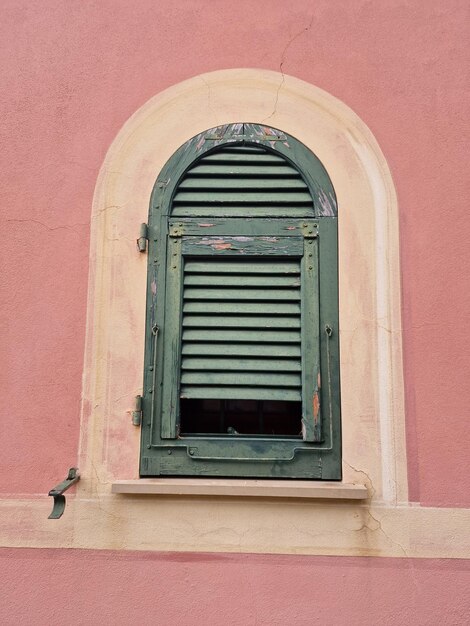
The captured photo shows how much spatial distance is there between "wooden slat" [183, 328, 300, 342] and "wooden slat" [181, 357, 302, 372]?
71mm

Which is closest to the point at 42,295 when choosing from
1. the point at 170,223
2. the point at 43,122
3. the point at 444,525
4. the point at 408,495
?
the point at 170,223

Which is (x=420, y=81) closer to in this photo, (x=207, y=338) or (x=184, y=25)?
(x=184, y=25)

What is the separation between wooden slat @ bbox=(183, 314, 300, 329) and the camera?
2.72 meters

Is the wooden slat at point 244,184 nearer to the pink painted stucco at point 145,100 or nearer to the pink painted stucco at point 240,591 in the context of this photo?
the pink painted stucco at point 145,100

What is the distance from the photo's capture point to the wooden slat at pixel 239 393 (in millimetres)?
2672

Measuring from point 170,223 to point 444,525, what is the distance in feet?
6.10

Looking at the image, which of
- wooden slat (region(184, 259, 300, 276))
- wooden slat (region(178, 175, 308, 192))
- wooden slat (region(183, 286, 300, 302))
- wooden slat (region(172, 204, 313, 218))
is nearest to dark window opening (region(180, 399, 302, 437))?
wooden slat (region(183, 286, 300, 302))

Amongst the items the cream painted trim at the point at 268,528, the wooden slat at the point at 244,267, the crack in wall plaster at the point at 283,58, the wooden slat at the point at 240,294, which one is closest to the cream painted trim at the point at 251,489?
the cream painted trim at the point at 268,528

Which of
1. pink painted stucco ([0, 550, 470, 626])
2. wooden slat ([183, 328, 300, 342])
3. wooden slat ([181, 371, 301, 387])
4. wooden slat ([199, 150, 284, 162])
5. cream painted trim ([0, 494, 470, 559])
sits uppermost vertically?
wooden slat ([199, 150, 284, 162])

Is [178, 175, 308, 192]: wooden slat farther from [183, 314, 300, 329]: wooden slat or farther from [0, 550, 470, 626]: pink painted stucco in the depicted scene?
[0, 550, 470, 626]: pink painted stucco

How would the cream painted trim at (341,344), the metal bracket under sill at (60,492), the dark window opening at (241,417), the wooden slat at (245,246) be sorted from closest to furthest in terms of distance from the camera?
1. the metal bracket under sill at (60,492)
2. the cream painted trim at (341,344)
3. the wooden slat at (245,246)
4. the dark window opening at (241,417)

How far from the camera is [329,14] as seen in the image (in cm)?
298

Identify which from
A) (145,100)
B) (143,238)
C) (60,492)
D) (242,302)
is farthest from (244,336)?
(145,100)

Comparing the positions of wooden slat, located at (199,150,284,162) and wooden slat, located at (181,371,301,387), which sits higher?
wooden slat, located at (199,150,284,162)
